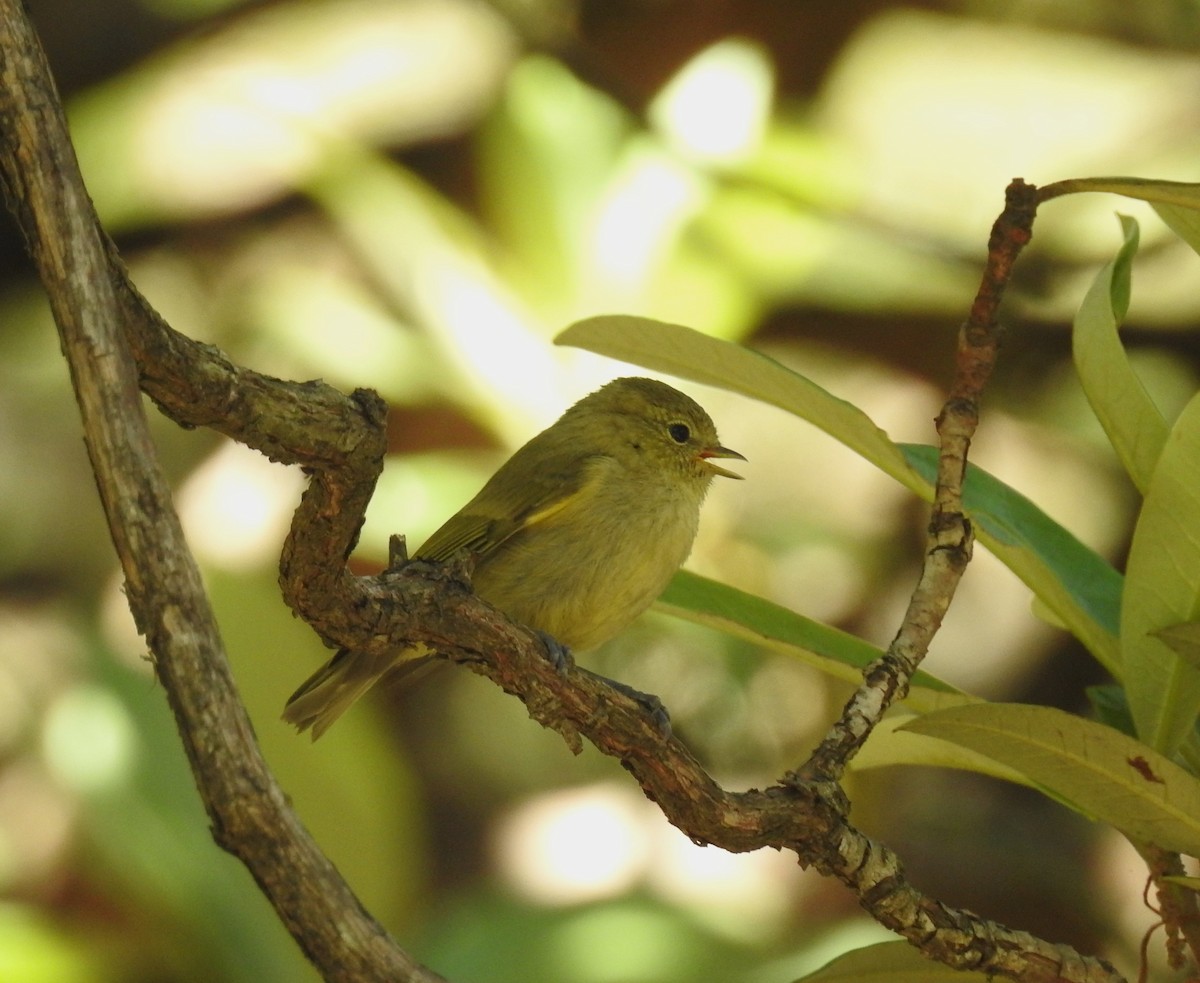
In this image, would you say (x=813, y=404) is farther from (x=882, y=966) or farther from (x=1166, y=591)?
(x=882, y=966)

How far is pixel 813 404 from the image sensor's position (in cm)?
168

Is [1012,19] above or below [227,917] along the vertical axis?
above

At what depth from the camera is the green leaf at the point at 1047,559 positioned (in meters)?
1.71

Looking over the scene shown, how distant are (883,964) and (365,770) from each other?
1.95 m

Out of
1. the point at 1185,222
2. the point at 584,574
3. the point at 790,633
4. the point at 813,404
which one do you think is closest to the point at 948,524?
the point at 813,404

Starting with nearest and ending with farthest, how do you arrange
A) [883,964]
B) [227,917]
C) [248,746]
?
1. [248,746]
2. [883,964]
3. [227,917]

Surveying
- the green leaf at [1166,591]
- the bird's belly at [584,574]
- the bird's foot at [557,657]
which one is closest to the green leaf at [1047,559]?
the green leaf at [1166,591]

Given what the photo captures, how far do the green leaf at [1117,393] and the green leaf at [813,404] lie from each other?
169 millimetres

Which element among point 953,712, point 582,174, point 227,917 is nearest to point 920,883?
point 227,917

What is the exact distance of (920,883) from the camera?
408 centimetres

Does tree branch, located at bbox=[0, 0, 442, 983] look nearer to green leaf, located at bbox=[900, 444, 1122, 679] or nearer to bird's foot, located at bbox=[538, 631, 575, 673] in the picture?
bird's foot, located at bbox=[538, 631, 575, 673]

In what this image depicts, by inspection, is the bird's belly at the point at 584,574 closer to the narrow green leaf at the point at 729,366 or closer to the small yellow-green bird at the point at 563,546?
the small yellow-green bird at the point at 563,546

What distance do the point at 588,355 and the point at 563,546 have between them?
1.42 m

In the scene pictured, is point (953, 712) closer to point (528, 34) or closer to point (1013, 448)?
point (1013, 448)
